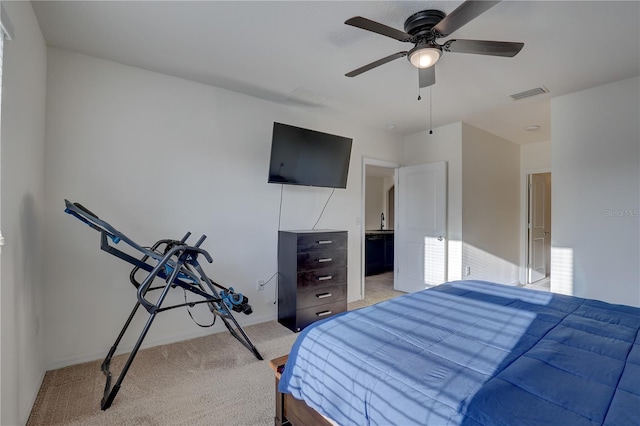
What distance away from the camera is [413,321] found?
1525 mm

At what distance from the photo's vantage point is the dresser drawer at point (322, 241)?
3.16m

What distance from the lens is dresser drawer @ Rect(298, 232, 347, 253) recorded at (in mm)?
3162

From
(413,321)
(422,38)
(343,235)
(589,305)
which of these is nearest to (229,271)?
(343,235)

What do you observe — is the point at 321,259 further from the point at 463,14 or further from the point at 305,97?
the point at 463,14

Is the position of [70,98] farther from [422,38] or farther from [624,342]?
[624,342]

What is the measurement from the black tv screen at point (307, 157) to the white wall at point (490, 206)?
1.86m

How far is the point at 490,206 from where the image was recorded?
15.2 feet

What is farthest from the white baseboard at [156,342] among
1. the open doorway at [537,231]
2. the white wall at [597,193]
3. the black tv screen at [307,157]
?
the open doorway at [537,231]

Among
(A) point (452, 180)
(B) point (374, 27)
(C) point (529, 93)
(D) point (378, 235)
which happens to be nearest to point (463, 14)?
(B) point (374, 27)

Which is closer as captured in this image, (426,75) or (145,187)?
(426,75)

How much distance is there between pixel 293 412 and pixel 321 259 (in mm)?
1859

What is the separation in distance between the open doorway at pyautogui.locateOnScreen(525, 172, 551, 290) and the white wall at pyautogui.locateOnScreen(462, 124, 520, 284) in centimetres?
21

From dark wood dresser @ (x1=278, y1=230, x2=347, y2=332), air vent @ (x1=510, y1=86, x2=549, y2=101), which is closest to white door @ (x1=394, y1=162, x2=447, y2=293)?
air vent @ (x1=510, y1=86, x2=549, y2=101)

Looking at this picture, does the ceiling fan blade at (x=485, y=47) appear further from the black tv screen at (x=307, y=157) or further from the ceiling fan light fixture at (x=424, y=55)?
the black tv screen at (x=307, y=157)
